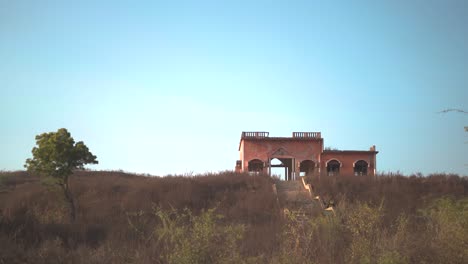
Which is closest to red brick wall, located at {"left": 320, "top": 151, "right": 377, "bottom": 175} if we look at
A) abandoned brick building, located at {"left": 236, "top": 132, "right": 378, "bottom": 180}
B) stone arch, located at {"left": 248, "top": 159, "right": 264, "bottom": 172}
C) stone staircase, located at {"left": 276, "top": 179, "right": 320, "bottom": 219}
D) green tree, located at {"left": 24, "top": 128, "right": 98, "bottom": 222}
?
abandoned brick building, located at {"left": 236, "top": 132, "right": 378, "bottom": 180}

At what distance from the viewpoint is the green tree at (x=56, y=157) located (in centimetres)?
1636

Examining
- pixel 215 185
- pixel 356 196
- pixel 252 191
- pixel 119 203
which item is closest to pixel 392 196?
pixel 356 196

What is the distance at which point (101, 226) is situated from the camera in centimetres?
1449

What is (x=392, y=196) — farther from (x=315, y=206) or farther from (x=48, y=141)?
(x=48, y=141)

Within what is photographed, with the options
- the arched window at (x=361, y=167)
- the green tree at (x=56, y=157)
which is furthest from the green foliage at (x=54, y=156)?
the arched window at (x=361, y=167)

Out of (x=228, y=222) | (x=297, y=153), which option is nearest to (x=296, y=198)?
(x=228, y=222)

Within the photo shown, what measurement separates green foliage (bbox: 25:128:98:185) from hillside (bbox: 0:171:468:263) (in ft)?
5.53

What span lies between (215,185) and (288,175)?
602 inches

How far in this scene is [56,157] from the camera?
16344 mm

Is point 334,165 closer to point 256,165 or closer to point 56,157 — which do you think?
point 256,165

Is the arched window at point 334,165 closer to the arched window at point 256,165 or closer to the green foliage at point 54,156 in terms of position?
the arched window at point 256,165

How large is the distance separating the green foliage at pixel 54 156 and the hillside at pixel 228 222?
1.69m

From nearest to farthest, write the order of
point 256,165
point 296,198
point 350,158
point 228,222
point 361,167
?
point 228,222
point 296,198
point 350,158
point 361,167
point 256,165

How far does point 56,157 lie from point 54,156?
90 millimetres
